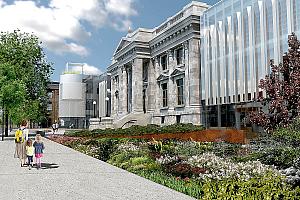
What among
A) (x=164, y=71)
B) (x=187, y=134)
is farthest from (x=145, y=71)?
(x=187, y=134)

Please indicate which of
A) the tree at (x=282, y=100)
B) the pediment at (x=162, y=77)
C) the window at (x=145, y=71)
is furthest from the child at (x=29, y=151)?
the window at (x=145, y=71)

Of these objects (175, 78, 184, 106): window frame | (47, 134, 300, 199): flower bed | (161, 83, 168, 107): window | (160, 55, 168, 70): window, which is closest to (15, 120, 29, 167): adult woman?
(47, 134, 300, 199): flower bed

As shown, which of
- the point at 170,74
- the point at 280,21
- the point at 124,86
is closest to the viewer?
the point at 280,21

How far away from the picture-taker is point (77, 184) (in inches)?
398

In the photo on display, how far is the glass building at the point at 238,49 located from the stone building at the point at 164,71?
1.34 m

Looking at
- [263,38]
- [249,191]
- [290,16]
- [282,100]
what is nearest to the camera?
[249,191]

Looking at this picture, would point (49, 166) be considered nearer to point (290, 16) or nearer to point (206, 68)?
point (290, 16)

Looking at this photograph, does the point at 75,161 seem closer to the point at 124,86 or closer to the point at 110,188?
the point at 110,188

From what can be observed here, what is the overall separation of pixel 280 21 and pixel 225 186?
23417 mm

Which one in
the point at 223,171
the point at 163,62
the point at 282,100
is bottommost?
the point at 223,171

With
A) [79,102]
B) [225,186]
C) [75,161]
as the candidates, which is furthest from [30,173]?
[79,102]

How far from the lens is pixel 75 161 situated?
1577 cm

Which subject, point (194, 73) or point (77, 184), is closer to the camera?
point (77, 184)

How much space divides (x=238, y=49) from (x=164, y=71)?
13341 millimetres
